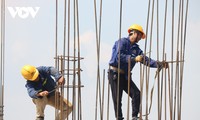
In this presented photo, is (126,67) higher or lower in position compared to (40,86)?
higher

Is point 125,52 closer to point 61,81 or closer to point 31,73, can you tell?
point 61,81

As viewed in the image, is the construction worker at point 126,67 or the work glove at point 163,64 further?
the construction worker at point 126,67

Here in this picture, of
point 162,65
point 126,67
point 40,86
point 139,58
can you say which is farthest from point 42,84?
point 162,65

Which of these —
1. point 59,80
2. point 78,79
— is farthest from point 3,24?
point 78,79

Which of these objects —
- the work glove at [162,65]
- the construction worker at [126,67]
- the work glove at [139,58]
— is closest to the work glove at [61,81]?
the construction worker at [126,67]

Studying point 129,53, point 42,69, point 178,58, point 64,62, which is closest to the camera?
point 178,58

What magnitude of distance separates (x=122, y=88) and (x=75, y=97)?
864 millimetres

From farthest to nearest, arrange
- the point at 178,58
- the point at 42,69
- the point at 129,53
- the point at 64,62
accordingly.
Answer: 1. the point at 42,69
2. the point at 129,53
3. the point at 64,62
4. the point at 178,58

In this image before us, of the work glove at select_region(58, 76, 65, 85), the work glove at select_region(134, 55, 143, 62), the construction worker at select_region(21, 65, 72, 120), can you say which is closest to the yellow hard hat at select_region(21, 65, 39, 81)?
the construction worker at select_region(21, 65, 72, 120)

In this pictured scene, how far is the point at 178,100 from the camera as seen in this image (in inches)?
201

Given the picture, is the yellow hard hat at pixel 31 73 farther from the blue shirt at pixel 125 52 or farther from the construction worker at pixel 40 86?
the blue shirt at pixel 125 52

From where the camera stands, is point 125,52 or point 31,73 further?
point 31,73

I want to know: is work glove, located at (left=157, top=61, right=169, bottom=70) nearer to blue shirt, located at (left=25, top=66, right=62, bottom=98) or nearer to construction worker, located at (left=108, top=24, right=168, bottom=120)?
construction worker, located at (left=108, top=24, right=168, bottom=120)

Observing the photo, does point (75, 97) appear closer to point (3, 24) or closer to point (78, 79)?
point (78, 79)
